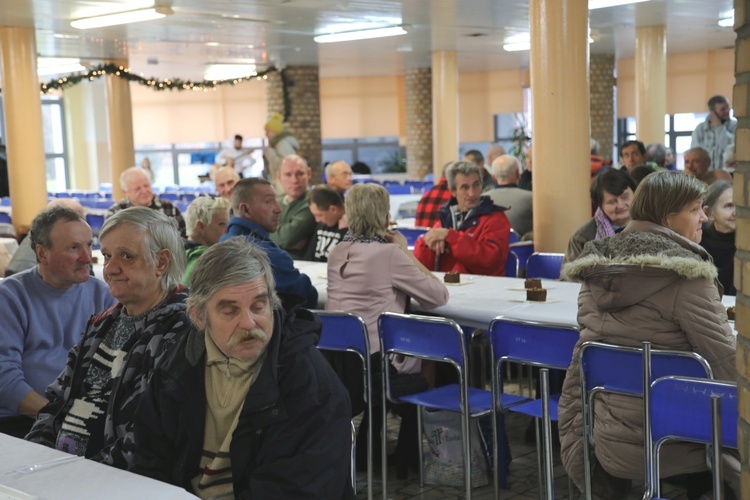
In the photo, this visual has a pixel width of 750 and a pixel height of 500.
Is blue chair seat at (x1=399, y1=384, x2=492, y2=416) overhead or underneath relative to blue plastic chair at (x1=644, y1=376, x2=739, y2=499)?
underneath

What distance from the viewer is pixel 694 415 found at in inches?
114

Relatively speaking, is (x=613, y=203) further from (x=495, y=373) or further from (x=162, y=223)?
(x=162, y=223)

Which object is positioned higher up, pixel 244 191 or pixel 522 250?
pixel 244 191

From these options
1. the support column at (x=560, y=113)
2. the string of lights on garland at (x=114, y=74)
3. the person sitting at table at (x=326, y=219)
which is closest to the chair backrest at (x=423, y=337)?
the person sitting at table at (x=326, y=219)

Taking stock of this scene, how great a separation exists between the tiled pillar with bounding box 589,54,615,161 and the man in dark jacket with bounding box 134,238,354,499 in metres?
15.2

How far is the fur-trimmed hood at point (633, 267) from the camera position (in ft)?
10.5

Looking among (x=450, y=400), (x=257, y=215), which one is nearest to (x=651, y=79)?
(x=257, y=215)

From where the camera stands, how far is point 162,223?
10.7 feet

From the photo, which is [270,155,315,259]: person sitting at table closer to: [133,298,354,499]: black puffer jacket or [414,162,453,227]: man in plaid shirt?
[414,162,453,227]: man in plaid shirt

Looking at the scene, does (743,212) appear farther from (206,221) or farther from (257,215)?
(206,221)

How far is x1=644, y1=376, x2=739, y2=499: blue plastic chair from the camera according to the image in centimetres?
282

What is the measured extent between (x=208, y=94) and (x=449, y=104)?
10.2 metres

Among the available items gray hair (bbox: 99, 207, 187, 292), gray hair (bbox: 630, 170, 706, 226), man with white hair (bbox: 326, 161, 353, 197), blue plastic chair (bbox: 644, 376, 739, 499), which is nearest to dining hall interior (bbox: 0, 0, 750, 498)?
blue plastic chair (bbox: 644, 376, 739, 499)

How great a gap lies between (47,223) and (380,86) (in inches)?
785
